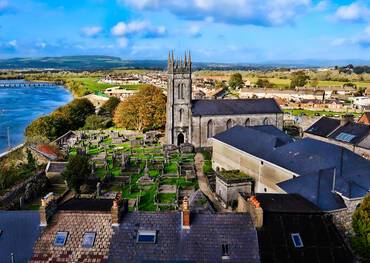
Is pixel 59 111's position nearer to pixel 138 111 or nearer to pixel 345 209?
pixel 138 111

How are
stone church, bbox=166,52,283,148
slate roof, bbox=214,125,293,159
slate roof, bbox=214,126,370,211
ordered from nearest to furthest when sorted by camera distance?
1. slate roof, bbox=214,126,370,211
2. slate roof, bbox=214,125,293,159
3. stone church, bbox=166,52,283,148

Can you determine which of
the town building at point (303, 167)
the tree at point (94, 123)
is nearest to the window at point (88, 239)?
the town building at point (303, 167)

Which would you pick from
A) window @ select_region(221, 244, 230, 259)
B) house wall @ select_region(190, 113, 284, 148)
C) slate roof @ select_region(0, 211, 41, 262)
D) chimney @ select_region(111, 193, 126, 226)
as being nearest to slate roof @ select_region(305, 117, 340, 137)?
house wall @ select_region(190, 113, 284, 148)

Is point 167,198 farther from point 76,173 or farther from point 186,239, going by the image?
point 186,239

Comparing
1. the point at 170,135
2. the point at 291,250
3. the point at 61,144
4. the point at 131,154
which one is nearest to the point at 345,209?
the point at 291,250

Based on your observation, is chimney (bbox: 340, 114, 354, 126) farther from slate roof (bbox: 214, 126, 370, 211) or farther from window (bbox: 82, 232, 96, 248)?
window (bbox: 82, 232, 96, 248)

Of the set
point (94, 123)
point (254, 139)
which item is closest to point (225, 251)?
point (254, 139)
